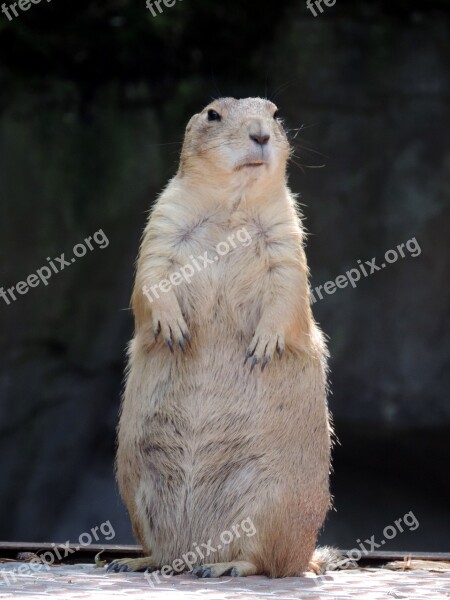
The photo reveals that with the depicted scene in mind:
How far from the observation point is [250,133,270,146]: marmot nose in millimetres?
6852

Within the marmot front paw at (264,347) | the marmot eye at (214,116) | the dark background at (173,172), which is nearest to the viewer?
the marmot front paw at (264,347)

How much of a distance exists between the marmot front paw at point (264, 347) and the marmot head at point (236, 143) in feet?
3.27

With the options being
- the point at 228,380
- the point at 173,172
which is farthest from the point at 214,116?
the point at 173,172

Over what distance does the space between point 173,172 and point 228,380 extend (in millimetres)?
6219

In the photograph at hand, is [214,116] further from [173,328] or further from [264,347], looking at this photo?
[264,347]

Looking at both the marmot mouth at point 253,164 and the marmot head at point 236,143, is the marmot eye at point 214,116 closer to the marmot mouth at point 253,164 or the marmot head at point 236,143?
the marmot head at point 236,143

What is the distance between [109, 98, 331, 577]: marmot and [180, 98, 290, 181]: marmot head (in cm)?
1

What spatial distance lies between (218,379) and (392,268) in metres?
6.10

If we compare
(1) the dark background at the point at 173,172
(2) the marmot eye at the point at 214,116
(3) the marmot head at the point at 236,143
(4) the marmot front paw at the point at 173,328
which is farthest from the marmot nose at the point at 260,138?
(1) the dark background at the point at 173,172

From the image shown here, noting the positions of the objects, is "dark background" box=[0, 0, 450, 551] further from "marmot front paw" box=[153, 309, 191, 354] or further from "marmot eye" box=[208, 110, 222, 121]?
"marmot front paw" box=[153, 309, 191, 354]

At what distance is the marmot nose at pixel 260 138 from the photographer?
685cm

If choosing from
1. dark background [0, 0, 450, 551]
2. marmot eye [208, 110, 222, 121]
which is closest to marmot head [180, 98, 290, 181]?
marmot eye [208, 110, 222, 121]

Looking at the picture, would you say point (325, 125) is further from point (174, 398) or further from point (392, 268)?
point (174, 398)

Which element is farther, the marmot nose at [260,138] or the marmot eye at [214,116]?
the marmot eye at [214,116]
